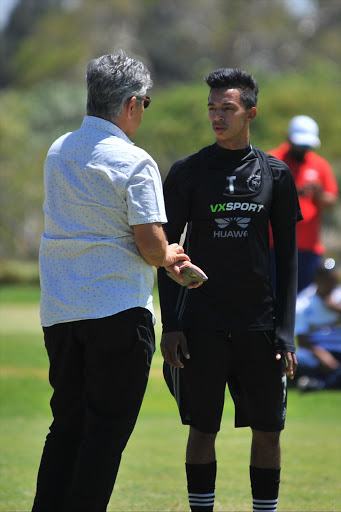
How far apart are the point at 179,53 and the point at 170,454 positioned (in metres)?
79.7

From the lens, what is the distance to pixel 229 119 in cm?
445

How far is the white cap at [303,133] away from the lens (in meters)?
8.35

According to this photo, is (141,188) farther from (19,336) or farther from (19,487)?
(19,336)

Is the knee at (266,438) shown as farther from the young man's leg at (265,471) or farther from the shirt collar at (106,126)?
the shirt collar at (106,126)

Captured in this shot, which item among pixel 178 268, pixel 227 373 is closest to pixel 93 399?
A: pixel 178 268

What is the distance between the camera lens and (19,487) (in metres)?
5.55

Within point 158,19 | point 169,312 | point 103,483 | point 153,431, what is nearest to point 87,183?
point 169,312

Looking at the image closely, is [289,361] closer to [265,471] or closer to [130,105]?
[265,471]

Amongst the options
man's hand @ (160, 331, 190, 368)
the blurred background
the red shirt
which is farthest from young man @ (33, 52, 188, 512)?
the blurred background

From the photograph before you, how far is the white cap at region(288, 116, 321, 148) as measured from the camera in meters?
8.35

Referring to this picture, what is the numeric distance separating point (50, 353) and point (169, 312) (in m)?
0.70

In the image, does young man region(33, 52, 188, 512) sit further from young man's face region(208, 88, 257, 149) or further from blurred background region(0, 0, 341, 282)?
blurred background region(0, 0, 341, 282)

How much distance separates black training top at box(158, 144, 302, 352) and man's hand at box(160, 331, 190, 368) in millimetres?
36

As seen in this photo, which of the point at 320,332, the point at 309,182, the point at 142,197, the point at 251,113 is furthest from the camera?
the point at 320,332
